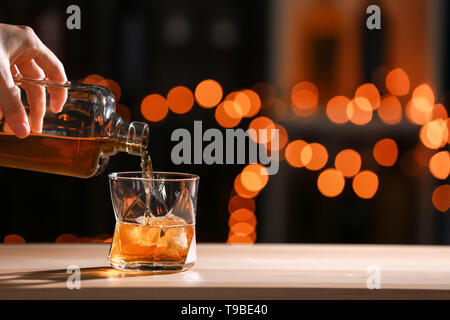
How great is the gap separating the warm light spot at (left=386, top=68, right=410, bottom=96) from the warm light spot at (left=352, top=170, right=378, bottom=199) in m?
0.28

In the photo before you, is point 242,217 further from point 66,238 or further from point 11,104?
point 11,104

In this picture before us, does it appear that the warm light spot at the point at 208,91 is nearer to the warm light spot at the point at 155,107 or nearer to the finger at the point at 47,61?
the warm light spot at the point at 155,107

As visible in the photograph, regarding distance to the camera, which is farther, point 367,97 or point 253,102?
point 253,102

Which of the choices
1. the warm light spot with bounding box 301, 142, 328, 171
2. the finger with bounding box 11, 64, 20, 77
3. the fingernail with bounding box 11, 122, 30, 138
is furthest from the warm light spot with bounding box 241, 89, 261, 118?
the fingernail with bounding box 11, 122, 30, 138

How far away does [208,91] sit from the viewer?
7.05 ft

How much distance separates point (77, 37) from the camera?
210 cm

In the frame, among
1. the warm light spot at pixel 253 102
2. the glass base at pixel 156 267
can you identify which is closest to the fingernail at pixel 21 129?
the glass base at pixel 156 267

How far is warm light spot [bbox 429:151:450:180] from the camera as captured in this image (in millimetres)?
2146

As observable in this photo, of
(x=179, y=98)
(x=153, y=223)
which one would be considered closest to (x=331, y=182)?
(x=179, y=98)

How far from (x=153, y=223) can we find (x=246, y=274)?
0.14m

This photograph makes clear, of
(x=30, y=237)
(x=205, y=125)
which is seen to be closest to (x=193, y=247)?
(x=205, y=125)

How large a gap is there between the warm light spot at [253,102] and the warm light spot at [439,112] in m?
0.59

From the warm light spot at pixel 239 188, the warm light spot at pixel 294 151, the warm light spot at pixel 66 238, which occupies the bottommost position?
the warm light spot at pixel 66 238

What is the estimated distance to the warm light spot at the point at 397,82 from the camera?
6.74ft
